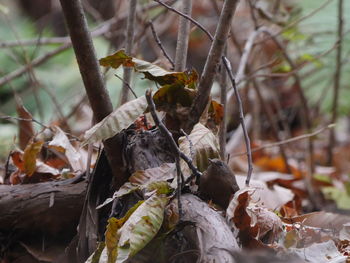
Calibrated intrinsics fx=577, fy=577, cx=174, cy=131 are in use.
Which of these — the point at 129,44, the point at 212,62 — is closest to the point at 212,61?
the point at 212,62

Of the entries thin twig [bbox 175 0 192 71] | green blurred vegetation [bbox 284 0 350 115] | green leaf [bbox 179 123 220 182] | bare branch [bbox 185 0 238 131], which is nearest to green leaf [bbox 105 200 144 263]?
green leaf [bbox 179 123 220 182]

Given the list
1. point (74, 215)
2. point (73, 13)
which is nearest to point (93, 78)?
point (73, 13)

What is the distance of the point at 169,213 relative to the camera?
120 cm

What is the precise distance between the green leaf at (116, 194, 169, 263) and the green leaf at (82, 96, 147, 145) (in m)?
0.19

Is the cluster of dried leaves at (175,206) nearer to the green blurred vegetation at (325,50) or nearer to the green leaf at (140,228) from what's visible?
the green leaf at (140,228)

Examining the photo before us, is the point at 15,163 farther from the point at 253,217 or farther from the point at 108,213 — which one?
the point at 253,217

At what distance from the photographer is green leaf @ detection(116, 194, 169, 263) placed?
3.68 feet

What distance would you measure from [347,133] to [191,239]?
14.4 ft

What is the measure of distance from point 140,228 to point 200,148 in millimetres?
255

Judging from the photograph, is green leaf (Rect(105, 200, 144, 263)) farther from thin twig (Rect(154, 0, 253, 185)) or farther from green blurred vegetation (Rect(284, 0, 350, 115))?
green blurred vegetation (Rect(284, 0, 350, 115))

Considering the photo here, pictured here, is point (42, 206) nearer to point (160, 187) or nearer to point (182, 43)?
point (160, 187)

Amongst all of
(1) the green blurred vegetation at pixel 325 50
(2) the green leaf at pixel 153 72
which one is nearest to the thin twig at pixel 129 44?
(2) the green leaf at pixel 153 72

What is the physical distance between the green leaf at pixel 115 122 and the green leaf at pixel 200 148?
0.12 metres

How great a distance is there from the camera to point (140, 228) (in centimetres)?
114
